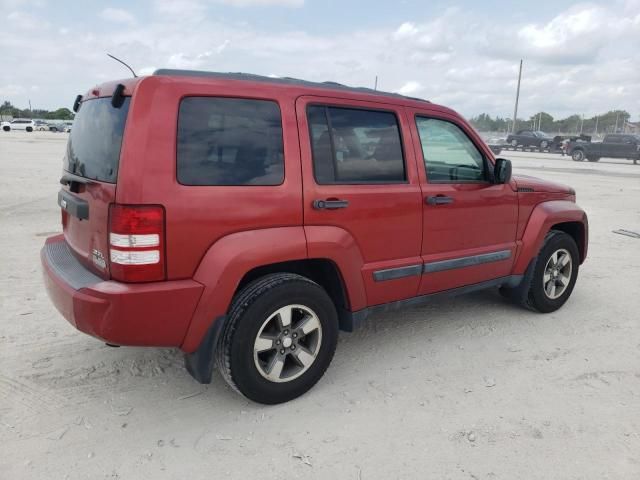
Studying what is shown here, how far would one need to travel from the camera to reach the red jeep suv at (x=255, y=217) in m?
2.48

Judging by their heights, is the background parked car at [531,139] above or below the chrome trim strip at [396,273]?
above

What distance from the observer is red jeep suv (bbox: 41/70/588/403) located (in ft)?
8.13

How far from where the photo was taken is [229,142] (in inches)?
105

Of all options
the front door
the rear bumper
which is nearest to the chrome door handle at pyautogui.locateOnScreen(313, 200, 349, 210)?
the front door

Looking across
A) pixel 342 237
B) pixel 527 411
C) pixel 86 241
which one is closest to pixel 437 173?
pixel 342 237

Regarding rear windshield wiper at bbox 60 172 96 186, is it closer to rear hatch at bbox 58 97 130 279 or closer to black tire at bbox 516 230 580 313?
rear hatch at bbox 58 97 130 279

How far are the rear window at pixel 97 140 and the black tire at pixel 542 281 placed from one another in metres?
3.45

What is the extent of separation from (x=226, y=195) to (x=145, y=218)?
42cm

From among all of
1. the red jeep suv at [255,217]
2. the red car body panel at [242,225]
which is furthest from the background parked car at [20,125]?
the red jeep suv at [255,217]

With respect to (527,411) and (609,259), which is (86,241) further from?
(609,259)

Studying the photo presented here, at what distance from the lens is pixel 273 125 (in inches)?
111

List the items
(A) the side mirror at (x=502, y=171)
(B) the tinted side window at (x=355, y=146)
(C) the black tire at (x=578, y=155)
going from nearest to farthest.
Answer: (B) the tinted side window at (x=355, y=146) → (A) the side mirror at (x=502, y=171) → (C) the black tire at (x=578, y=155)

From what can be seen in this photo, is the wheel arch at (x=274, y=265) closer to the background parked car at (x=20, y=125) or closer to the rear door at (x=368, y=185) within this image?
the rear door at (x=368, y=185)

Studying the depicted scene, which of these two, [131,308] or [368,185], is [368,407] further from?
[131,308]
